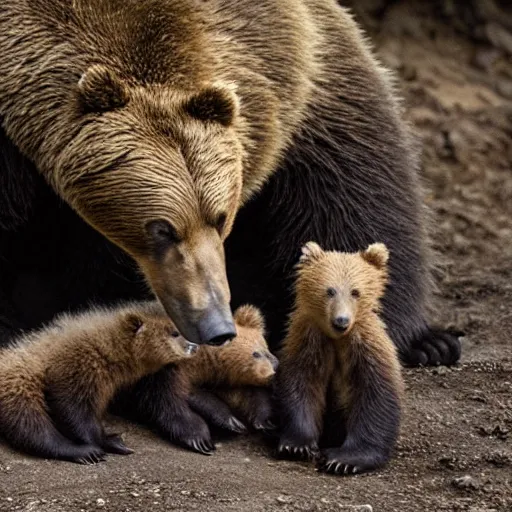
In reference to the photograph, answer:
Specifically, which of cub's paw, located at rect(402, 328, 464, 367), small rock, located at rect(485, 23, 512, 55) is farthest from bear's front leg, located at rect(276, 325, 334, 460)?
small rock, located at rect(485, 23, 512, 55)

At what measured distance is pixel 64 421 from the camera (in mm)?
6852

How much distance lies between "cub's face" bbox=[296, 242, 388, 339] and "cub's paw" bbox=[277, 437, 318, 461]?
1.64 ft

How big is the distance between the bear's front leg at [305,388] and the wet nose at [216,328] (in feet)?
2.27

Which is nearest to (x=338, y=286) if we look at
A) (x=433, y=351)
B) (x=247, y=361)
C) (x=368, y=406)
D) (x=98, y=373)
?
(x=368, y=406)

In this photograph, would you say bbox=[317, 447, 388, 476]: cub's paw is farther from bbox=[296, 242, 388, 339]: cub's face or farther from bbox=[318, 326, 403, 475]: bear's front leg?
bbox=[296, 242, 388, 339]: cub's face

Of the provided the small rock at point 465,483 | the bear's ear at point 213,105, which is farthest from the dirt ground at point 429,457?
the bear's ear at point 213,105

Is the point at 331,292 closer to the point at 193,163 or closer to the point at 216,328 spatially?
the point at 216,328

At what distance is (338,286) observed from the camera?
22.7 feet

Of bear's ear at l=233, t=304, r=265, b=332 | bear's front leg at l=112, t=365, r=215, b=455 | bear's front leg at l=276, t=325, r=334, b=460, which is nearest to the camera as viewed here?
bear's front leg at l=276, t=325, r=334, b=460

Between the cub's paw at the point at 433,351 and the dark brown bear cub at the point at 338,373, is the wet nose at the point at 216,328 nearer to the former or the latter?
the dark brown bear cub at the point at 338,373

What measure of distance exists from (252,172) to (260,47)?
631mm

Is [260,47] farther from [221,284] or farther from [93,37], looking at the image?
[221,284]

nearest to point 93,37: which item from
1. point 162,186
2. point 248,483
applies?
point 162,186

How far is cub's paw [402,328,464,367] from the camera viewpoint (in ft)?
28.1
